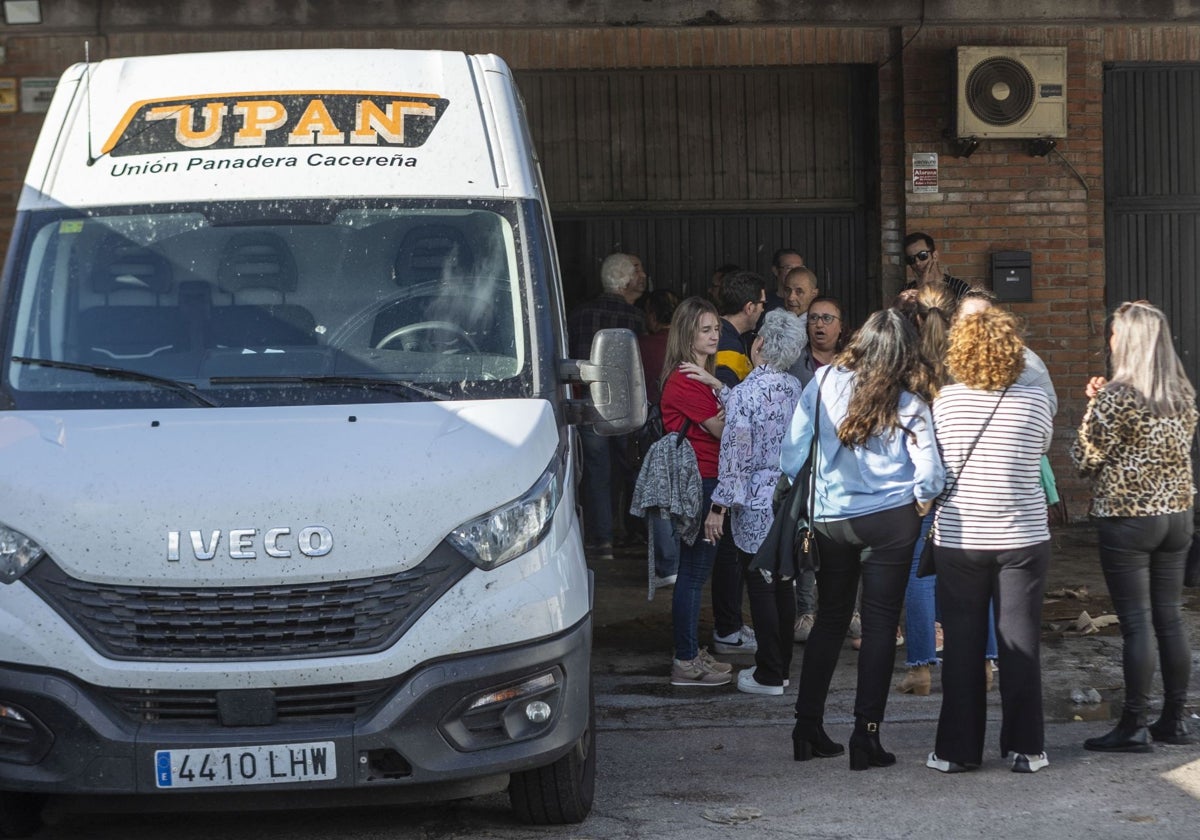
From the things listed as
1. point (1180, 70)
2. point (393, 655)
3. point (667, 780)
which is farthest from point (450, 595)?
point (1180, 70)

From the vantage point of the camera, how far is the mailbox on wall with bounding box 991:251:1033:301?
1103 centimetres

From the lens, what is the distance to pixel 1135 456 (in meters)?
6.02

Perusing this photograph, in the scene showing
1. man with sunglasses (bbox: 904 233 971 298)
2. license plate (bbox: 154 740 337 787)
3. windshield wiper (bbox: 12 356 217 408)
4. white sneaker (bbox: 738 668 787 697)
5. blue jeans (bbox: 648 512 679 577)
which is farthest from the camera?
man with sunglasses (bbox: 904 233 971 298)

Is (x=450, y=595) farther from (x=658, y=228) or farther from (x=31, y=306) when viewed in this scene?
(x=658, y=228)

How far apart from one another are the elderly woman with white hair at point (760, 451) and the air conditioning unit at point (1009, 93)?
4.35 metres

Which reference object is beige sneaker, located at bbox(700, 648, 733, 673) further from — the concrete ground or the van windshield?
the van windshield

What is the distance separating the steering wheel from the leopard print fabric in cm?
242

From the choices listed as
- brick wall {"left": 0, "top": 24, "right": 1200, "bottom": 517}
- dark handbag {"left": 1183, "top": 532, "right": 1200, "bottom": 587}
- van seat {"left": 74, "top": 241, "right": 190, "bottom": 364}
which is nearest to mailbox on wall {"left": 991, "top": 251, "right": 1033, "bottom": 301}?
brick wall {"left": 0, "top": 24, "right": 1200, "bottom": 517}

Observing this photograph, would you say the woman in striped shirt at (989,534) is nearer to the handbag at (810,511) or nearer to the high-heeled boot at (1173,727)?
the handbag at (810,511)

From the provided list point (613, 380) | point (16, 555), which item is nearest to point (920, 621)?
point (613, 380)

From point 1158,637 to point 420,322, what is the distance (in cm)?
311

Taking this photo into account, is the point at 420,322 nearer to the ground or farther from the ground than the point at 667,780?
farther from the ground

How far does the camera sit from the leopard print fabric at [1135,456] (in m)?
6.01

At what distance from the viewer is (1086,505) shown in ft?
37.2
